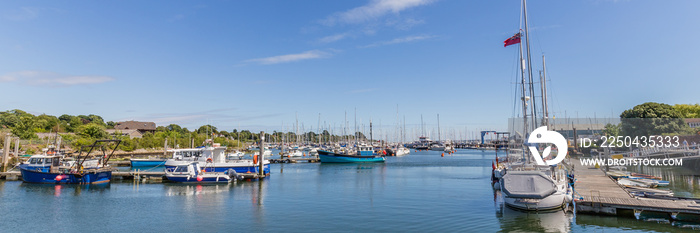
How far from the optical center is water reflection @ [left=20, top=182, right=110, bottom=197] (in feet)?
112

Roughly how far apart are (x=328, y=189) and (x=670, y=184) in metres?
34.6

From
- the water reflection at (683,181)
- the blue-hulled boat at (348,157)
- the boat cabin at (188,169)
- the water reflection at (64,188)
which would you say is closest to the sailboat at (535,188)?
the water reflection at (683,181)

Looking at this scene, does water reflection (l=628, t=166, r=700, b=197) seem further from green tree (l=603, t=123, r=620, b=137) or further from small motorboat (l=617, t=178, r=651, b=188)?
green tree (l=603, t=123, r=620, b=137)

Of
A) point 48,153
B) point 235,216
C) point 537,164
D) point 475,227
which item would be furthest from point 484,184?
point 48,153

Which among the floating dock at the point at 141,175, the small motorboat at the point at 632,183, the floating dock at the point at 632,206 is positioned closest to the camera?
the floating dock at the point at 632,206

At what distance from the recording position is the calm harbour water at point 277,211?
2050 centimetres

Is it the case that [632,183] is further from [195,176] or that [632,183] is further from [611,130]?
[611,130]

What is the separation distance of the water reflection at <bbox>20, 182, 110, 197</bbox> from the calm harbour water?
0.27 feet

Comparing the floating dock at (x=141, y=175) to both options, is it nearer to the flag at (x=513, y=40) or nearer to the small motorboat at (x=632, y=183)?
the flag at (x=513, y=40)

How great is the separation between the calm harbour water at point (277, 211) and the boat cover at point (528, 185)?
1.41 metres

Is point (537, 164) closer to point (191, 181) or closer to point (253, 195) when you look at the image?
point (253, 195)

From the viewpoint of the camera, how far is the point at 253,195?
3291 centimetres

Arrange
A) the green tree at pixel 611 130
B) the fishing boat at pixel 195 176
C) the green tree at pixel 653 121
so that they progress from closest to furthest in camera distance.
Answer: the fishing boat at pixel 195 176 < the green tree at pixel 653 121 < the green tree at pixel 611 130

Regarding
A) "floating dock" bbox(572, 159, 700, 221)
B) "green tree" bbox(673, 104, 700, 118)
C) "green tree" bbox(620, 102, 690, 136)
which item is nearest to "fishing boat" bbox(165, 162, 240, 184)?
"floating dock" bbox(572, 159, 700, 221)
